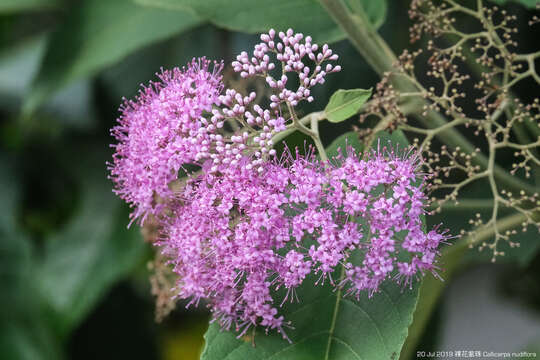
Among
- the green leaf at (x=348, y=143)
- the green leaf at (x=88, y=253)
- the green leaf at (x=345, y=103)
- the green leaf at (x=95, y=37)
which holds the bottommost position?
the green leaf at (x=88, y=253)

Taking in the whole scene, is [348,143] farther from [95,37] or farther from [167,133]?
[95,37]

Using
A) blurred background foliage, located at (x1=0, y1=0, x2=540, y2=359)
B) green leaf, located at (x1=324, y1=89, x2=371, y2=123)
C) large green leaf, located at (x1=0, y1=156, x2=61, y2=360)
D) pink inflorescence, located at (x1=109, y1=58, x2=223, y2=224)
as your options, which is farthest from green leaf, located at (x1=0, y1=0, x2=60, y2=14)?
green leaf, located at (x1=324, y1=89, x2=371, y2=123)

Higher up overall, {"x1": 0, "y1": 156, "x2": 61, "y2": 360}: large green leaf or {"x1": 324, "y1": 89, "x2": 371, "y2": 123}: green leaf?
{"x1": 324, "y1": 89, "x2": 371, "y2": 123}: green leaf

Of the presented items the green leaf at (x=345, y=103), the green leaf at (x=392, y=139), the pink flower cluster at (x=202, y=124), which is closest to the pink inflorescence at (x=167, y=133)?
the pink flower cluster at (x=202, y=124)

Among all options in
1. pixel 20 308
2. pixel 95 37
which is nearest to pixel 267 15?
pixel 95 37

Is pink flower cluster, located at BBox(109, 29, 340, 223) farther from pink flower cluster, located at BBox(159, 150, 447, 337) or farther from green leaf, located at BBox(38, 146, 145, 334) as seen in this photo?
green leaf, located at BBox(38, 146, 145, 334)

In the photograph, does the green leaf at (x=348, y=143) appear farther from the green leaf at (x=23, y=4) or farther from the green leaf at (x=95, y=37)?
the green leaf at (x=23, y=4)

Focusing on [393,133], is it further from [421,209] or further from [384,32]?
[384,32]
